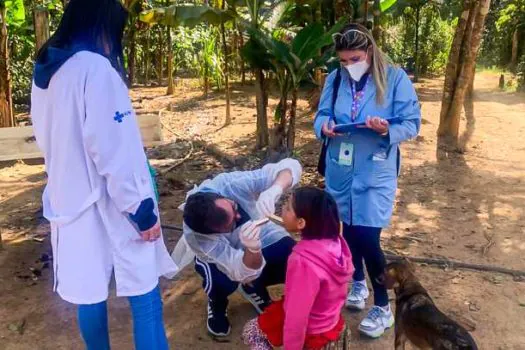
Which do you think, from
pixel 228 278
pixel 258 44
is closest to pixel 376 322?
pixel 228 278

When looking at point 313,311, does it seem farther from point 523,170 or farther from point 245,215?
point 523,170

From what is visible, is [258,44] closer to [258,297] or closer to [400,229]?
[400,229]

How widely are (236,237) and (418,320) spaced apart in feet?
3.29

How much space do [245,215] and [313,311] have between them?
0.81 meters

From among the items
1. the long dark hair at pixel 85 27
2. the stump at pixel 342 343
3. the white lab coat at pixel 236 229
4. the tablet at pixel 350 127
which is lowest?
the stump at pixel 342 343

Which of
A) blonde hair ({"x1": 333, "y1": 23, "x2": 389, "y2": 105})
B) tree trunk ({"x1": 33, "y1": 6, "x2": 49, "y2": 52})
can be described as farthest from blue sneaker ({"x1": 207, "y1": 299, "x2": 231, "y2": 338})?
tree trunk ({"x1": 33, "y1": 6, "x2": 49, "y2": 52})

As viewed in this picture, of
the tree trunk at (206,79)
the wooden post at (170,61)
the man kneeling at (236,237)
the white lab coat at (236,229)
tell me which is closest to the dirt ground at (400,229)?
the man kneeling at (236,237)

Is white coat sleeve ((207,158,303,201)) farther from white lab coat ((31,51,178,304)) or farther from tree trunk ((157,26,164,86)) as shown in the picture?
tree trunk ((157,26,164,86))

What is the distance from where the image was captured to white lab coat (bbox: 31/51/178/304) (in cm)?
195

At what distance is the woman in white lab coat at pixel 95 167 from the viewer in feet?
6.40

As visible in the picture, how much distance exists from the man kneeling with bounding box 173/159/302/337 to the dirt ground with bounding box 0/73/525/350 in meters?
0.25

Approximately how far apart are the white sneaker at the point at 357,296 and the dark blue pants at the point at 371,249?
24 cm

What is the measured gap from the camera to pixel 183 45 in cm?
1379

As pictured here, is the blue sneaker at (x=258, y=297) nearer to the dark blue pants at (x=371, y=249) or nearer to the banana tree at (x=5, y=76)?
the dark blue pants at (x=371, y=249)
